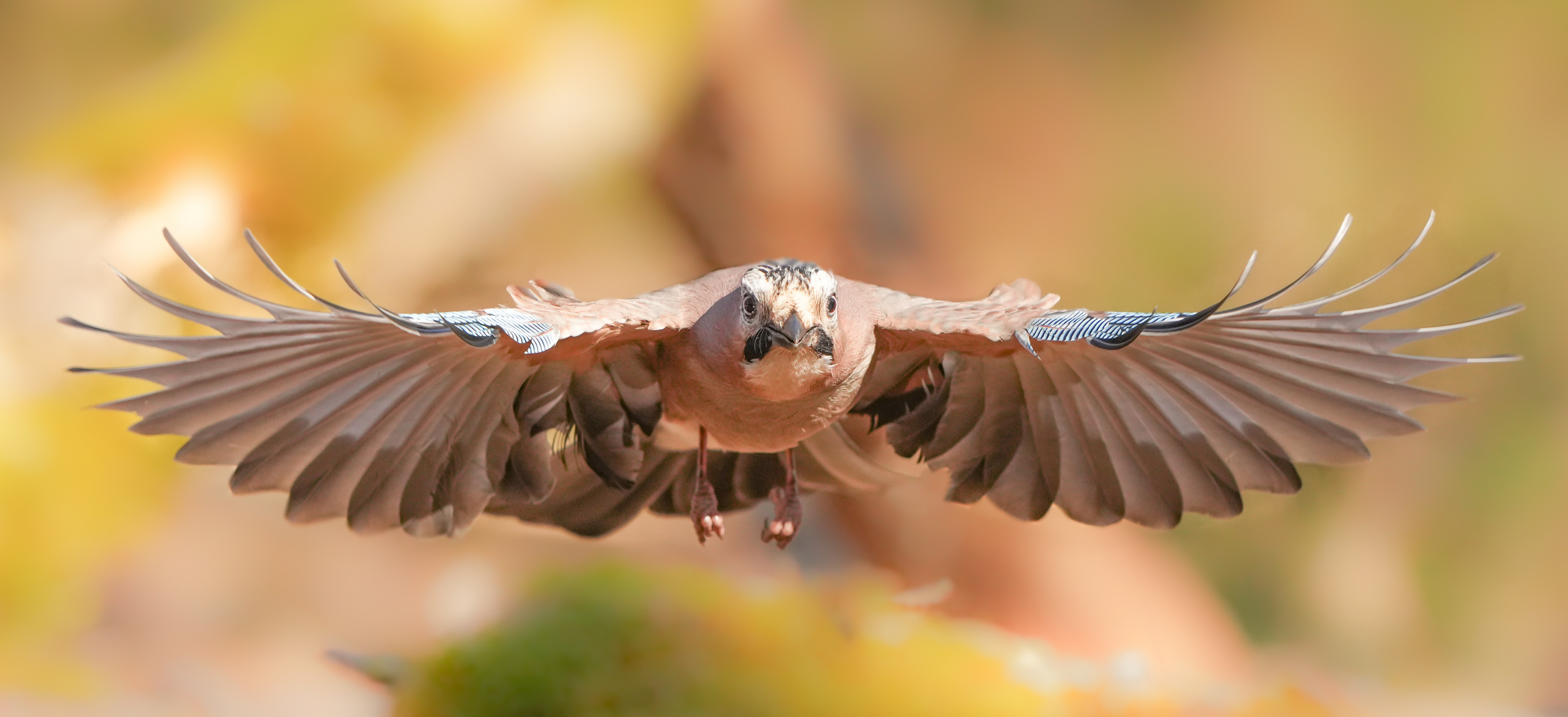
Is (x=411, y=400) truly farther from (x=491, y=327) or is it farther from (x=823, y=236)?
(x=823, y=236)

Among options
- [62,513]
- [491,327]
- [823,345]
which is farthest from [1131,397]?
[62,513]

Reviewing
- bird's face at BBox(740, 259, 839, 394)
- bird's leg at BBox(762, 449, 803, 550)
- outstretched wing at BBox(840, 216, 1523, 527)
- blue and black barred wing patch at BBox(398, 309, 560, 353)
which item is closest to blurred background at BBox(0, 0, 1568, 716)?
bird's leg at BBox(762, 449, 803, 550)

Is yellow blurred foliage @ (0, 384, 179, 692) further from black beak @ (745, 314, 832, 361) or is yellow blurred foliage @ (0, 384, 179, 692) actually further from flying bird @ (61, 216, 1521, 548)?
black beak @ (745, 314, 832, 361)

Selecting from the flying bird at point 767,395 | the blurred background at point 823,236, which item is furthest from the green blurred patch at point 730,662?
the flying bird at point 767,395

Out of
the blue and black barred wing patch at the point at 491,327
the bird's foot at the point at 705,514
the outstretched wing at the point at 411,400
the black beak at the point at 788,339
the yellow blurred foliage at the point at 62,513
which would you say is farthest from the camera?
the yellow blurred foliage at the point at 62,513

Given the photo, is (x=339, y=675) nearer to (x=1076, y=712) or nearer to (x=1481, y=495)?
(x=1076, y=712)

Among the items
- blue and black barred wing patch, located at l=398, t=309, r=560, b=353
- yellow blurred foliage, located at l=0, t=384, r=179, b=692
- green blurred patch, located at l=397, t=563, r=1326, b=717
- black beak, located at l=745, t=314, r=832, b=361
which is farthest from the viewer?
yellow blurred foliage, located at l=0, t=384, r=179, b=692

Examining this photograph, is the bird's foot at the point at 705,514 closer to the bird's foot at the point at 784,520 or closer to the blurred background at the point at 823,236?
the bird's foot at the point at 784,520
